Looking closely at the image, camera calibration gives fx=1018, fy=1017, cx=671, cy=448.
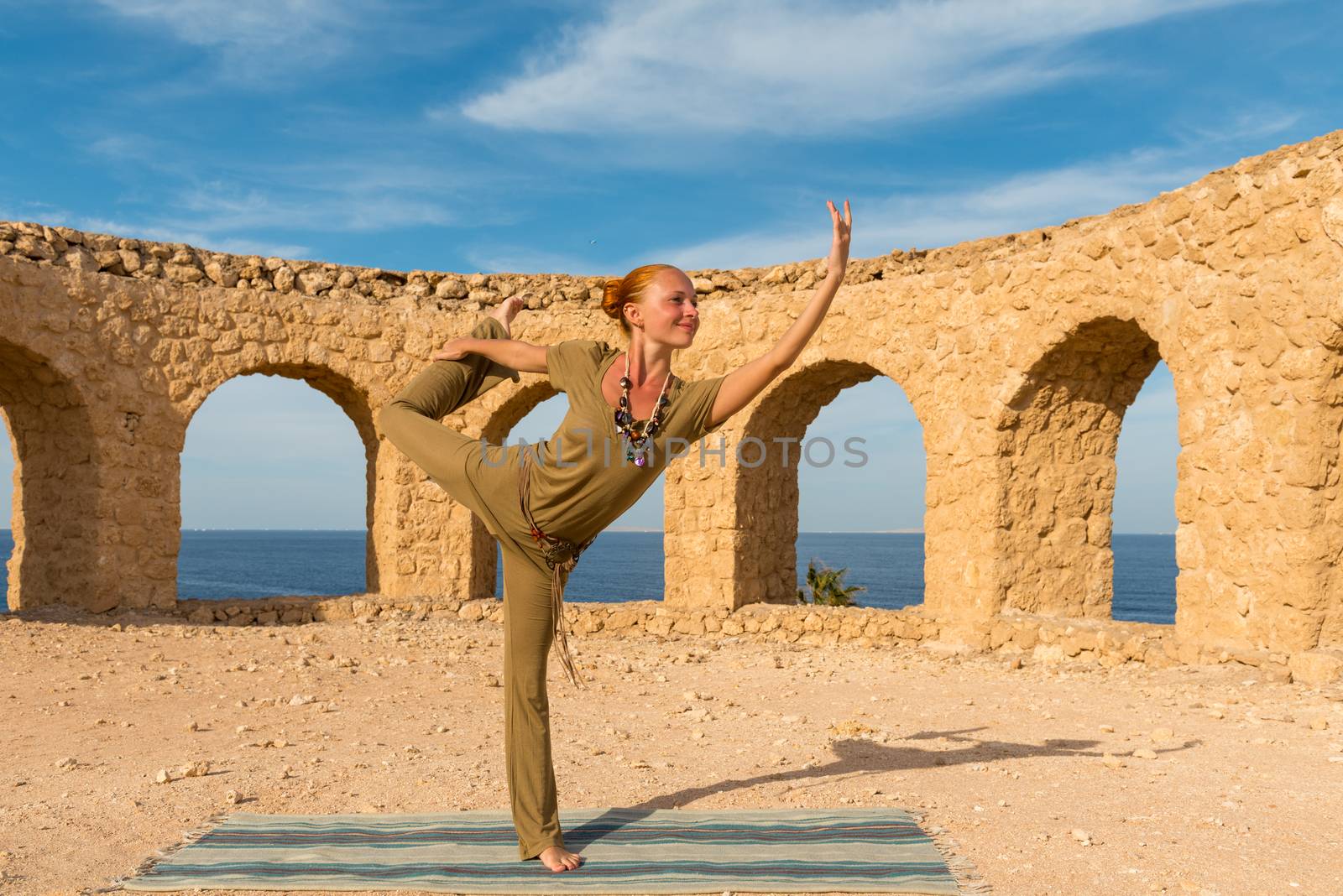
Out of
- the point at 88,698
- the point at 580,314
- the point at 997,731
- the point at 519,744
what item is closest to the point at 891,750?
the point at 997,731

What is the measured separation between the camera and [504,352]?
3072mm

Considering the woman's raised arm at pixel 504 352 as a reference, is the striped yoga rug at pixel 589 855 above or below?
below

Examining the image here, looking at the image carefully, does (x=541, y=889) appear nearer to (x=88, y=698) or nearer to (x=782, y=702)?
(x=782, y=702)

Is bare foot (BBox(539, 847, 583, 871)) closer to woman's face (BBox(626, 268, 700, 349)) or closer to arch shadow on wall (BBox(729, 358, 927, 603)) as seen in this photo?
woman's face (BBox(626, 268, 700, 349))

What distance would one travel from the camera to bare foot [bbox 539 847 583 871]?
300 cm

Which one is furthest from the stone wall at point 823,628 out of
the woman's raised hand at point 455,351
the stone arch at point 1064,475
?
the woman's raised hand at point 455,351

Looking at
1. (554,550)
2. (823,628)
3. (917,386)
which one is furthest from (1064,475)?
(554,550)

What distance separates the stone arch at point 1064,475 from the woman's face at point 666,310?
5.90 m

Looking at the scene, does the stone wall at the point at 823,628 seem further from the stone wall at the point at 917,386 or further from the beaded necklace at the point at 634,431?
the beaded necklace at the point at 634,431

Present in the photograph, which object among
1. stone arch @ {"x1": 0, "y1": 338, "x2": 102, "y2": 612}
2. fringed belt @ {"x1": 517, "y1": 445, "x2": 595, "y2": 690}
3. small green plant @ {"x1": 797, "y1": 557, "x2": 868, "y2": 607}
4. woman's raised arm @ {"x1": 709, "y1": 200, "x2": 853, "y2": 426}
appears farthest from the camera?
small green plant @ {"x1": 797, "y1": 557, "x2": 868, "y2": 607}

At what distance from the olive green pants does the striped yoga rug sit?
195mm

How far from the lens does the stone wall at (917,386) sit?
21.3 feet

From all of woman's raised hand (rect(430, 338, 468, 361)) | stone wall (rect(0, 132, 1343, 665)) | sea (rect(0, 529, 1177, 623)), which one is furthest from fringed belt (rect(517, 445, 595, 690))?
sea (rect(0, 529, 1177, 623))

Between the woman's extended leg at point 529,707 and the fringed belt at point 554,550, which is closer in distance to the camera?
the fringed belt at point 554,550
